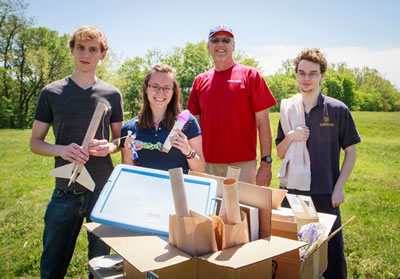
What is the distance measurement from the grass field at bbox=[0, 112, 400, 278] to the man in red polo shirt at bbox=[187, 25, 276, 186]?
176 centimetres

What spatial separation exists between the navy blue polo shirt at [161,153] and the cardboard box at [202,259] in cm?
87

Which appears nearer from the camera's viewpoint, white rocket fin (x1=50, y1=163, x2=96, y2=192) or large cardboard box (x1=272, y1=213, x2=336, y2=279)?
large cardboard box (x1=272, y1=213, x2=336, y2=279)

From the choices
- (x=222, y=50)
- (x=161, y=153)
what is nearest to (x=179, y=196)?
(x=161, y=153)

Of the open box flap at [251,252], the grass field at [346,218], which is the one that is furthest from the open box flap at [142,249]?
the grass field at [346,218]

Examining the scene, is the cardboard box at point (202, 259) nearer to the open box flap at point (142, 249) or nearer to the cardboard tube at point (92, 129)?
the open box flap at point (142, 249)

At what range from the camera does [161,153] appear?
224 cm

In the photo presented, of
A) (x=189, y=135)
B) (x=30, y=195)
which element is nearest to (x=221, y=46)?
(x=189, y=135)

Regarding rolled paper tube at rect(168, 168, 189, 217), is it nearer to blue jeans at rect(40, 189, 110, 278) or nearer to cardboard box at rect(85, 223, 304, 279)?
cardboard box at rect(85, 223, 304, 279)

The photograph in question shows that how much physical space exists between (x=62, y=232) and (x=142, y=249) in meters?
1.20

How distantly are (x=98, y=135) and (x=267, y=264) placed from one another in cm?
157

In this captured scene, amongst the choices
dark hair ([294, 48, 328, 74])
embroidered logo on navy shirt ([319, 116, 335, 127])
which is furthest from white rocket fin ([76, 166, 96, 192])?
dark hair ([294, 48, 328, 74])

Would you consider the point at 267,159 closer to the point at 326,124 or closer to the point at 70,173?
the point at 326,124

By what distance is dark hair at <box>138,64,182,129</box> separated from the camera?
233 cm

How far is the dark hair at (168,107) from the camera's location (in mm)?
2328
